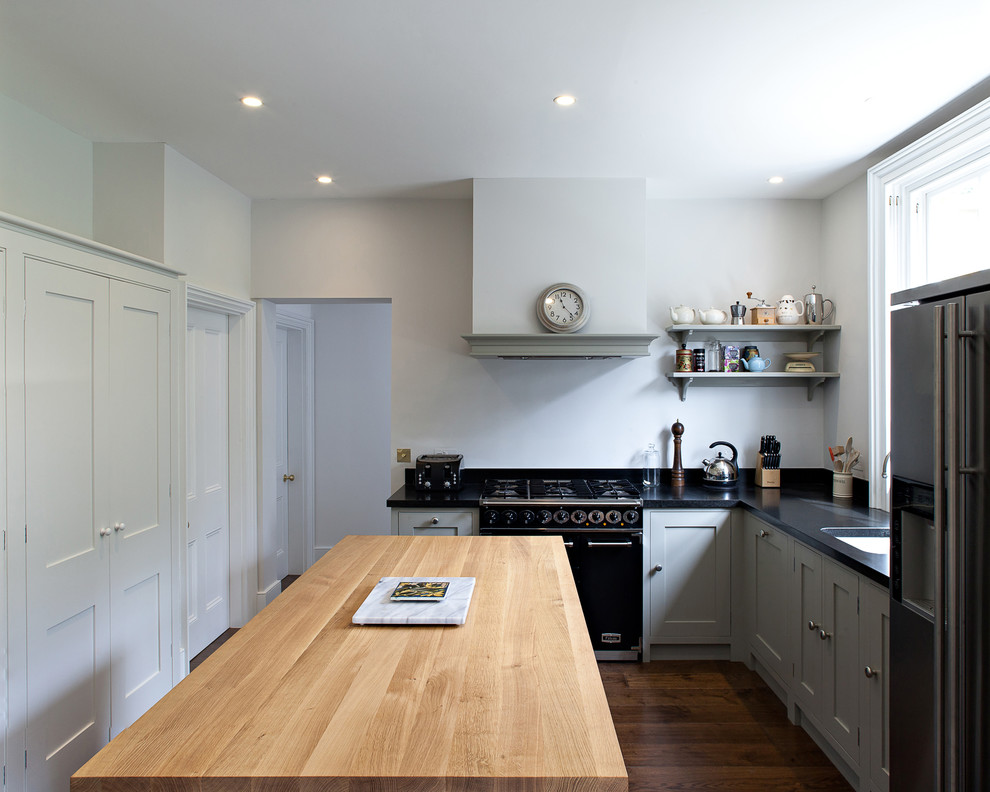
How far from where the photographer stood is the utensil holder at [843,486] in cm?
341

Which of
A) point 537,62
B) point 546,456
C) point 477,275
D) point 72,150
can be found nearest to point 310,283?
point 477,275

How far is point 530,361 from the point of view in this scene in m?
3.93

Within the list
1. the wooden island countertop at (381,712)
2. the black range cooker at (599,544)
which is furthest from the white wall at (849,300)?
the wooden island countertop at (381,712)

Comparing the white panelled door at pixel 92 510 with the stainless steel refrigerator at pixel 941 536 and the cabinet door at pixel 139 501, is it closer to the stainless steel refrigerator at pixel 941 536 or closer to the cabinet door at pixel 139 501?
the cabinet door at pixel 139 501

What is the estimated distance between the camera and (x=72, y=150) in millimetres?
2918

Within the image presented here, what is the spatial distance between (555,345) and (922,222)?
1858 mm

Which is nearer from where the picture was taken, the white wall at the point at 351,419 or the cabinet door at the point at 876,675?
the cabinet door at the point at 876,675

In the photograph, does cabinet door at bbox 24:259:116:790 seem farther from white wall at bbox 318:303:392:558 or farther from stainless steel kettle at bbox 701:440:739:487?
stainless steel kettle at bbox 701:440:739:487

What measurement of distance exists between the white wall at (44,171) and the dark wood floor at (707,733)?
2.42 meters

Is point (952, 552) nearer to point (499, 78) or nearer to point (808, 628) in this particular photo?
point (808, 628)

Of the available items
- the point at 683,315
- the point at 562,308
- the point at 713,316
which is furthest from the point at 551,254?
the point at 713,316

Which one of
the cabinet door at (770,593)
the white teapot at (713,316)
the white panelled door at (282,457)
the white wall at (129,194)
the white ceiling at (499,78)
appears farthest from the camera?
the white panelled door at (282,457)

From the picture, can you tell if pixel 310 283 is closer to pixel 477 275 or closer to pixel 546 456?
pixel 477 275

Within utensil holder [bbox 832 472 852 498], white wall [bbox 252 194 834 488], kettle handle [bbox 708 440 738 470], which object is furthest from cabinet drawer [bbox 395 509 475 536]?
utensil holder [bbox 832 472 852 498]
